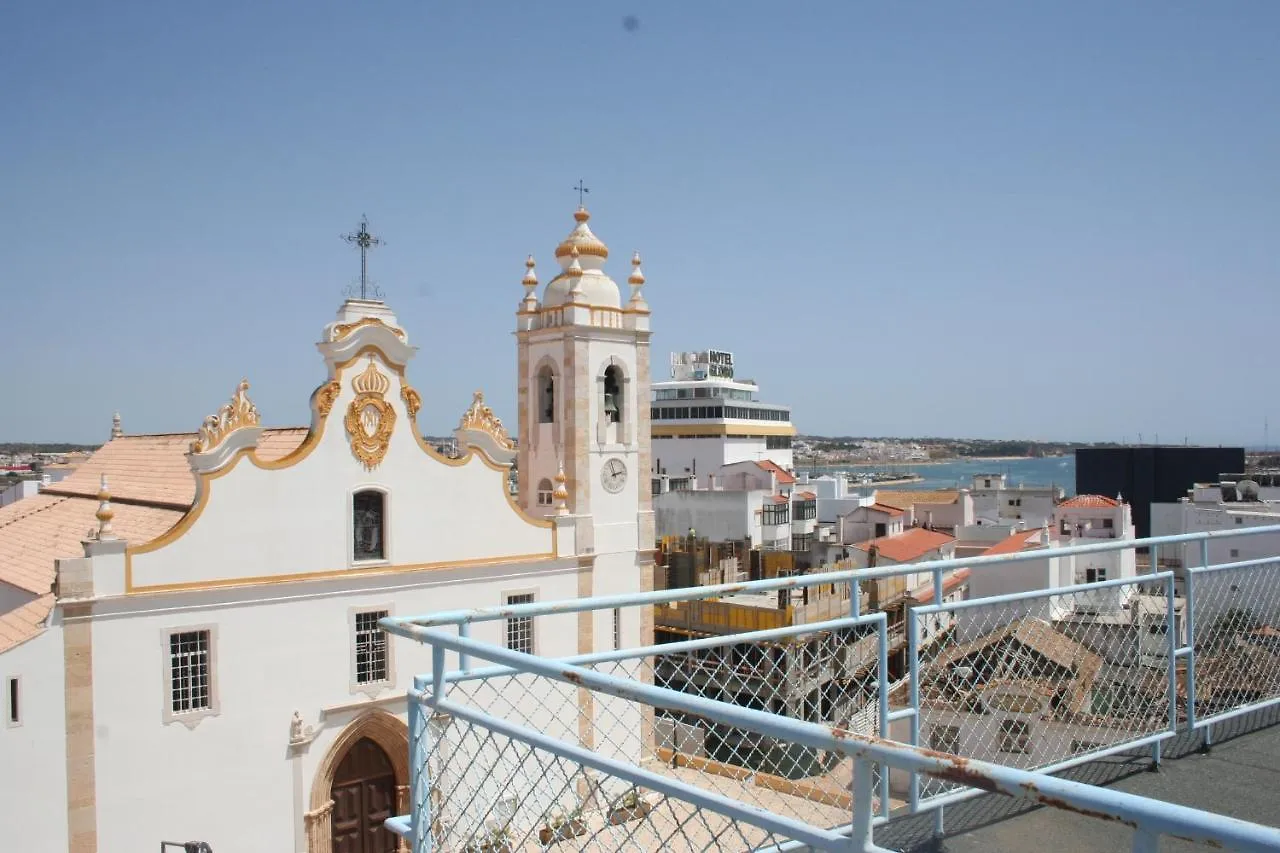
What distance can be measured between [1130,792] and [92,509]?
17634 millimetres

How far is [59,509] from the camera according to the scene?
18828mm

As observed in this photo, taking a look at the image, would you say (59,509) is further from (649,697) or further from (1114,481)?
(1114,481)

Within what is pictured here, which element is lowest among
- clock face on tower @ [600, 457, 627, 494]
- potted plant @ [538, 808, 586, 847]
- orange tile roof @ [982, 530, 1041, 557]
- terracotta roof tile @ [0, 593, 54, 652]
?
Answer: orange tile roof @ [982, 530, 1041, 557]

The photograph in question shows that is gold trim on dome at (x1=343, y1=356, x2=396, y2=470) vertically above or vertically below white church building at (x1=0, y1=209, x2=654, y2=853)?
above

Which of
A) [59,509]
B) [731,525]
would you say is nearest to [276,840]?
[59,509]

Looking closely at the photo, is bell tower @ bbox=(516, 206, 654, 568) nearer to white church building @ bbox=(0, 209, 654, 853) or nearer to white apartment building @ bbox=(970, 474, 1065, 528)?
white church building @ bbox=(0, 209, 654, 853)

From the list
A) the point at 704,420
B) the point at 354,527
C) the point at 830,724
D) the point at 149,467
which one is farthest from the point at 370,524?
the point at 704,420

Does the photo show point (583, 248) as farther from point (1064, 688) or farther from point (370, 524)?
point (1064, 688)

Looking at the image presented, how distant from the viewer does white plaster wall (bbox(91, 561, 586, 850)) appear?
12680mm

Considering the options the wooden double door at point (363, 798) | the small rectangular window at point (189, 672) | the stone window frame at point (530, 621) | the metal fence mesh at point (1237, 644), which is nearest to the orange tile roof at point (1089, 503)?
the stone window frame at point (530, 621)

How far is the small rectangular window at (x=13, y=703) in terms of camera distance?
38.9 feet

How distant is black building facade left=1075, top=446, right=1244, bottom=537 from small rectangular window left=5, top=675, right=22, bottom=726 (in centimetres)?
5627

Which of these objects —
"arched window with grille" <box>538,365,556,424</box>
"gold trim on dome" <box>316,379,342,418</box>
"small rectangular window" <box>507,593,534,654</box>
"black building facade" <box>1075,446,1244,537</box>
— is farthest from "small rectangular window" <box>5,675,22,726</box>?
"black building facade" <box>1075,446,1244,537</box>

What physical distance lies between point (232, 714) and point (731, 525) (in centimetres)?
2879
